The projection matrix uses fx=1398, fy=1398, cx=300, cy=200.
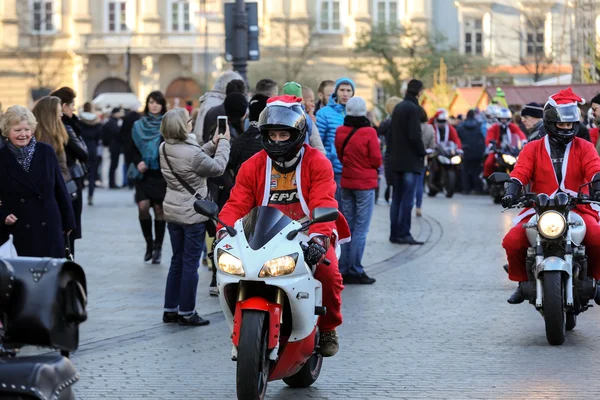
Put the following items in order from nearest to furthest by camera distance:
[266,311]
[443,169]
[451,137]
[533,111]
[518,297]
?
[266,311] → [518,297] → [533,111] → [451,137] → [443,169]

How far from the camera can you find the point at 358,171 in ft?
43.6

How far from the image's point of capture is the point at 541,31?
6712 cm

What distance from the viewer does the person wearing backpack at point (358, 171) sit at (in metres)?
13.3

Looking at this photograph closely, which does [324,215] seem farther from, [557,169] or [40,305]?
[557,169]

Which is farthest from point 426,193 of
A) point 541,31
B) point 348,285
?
point 541,31

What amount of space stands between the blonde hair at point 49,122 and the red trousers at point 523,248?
3.58 metres

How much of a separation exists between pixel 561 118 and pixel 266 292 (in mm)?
3382

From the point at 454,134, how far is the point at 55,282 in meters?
22.4

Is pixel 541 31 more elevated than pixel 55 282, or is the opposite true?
pixel 541 31

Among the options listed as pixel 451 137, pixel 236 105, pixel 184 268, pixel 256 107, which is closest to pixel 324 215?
pixel 184 268

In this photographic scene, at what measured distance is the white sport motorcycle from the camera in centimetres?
685

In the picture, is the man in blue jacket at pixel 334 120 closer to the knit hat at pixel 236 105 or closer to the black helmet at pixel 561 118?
the knit hat at pixel 236 105

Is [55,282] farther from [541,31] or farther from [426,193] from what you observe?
[541,31]

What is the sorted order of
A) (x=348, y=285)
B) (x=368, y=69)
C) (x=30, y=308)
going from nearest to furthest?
1. (x=30, y=308)
2. (x=348, y=285)
3. (x=368, y=69)
